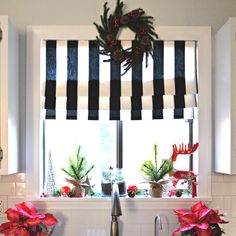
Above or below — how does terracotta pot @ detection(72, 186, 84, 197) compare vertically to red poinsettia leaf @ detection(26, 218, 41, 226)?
above

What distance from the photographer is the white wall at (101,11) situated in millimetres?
2070

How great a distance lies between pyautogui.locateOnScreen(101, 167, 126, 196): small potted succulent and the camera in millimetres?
2094

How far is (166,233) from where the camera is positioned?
2.07m

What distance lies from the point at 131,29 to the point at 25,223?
4.28 ft

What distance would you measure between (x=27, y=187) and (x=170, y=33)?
133cm

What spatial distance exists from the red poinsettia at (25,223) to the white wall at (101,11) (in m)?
0.27

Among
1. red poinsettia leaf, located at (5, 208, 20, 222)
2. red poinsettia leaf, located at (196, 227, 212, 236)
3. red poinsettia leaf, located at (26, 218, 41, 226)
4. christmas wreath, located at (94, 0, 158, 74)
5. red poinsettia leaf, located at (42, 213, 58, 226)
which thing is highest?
christmas wreath, located at (94, 0, 158, 74)

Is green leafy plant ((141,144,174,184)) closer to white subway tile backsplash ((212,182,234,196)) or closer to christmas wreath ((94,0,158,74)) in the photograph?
white subway tile backsplash ((212,182,234,196))

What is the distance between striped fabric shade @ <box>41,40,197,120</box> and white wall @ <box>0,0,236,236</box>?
0.14 meters

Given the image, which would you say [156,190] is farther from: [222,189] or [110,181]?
[222,189]

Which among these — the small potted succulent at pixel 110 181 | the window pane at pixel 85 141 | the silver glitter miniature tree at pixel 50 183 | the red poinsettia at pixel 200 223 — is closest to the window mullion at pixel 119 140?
the window pane at pixel 85 141

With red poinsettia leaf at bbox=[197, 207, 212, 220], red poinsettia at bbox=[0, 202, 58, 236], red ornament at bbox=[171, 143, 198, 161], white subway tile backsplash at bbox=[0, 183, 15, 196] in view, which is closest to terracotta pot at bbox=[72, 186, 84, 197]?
red poinsettia at bbox=[0, 202, 58, 236]

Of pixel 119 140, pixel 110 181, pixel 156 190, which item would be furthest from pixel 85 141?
pixel 156 190

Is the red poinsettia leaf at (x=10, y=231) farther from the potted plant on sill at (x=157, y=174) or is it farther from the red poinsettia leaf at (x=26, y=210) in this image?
the potted plant on sill at (x=157, y=174)
